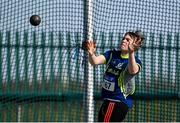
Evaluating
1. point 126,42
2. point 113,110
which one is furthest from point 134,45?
point 113,110

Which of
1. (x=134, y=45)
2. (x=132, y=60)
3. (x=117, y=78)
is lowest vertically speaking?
(x=117, y=78)

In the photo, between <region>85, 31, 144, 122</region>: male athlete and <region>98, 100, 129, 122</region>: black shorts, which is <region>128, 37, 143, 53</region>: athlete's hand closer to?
<region>85, 31, 144, 122</region>: male athlete

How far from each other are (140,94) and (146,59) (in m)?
0.47

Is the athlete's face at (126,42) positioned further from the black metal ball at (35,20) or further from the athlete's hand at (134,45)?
the black metal ball at (35,20)

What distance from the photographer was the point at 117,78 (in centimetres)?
621

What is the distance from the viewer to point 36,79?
864 centimetres

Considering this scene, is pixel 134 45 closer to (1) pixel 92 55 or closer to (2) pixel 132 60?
(2) pixel 132 60

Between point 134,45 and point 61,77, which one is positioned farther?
point 61,77

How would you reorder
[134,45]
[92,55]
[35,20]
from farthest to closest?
[35,20] < [92,55] < [134,45]

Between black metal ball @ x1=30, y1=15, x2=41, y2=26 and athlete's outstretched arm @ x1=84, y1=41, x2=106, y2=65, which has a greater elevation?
black metal ball @ x1=30, y1=15, x2=41, y2=26

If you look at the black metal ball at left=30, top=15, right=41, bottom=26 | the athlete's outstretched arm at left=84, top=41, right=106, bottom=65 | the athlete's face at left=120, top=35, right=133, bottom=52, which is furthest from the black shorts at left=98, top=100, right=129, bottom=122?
the black metal ball at left=30, top=15, right=41, bottom=26

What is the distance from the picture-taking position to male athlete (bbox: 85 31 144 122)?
6176mm

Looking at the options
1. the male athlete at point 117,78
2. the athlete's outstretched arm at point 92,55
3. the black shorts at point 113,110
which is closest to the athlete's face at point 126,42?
the male athlete at point 117,78

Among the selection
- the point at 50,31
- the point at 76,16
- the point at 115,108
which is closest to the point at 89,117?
the point at 115,108
